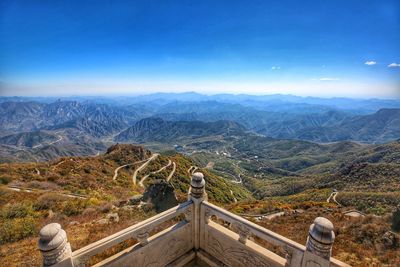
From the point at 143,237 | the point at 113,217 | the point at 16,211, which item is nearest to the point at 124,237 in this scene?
the point at 143,237

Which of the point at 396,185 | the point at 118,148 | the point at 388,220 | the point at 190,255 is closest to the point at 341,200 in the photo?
the point at 396,185

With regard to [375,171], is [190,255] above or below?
above

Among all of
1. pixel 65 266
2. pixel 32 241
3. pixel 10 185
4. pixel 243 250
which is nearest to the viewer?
pixel 65 266

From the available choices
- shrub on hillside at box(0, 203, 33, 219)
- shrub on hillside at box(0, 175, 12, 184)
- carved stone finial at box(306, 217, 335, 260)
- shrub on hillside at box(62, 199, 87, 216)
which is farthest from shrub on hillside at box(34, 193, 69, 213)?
carved stone finial at box(306, 217, 335, 260)

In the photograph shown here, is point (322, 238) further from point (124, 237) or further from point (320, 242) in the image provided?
point (124, 237)

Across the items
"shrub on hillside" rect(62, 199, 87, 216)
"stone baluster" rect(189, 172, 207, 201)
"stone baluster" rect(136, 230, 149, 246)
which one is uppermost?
"stone baluster" rect(189, 172, 207, 201)

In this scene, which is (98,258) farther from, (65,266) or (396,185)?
(396,185)

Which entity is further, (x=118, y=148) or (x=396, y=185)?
(x=118, y=148)

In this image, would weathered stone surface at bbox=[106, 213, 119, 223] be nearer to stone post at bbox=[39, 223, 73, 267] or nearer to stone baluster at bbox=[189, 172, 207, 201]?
stone baluster at bbox=[189, 172, 207, 201]
